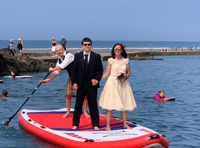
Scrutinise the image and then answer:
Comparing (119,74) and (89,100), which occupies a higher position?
(119,74)

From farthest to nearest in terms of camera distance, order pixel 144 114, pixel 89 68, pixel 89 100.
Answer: pixel 144 114, pixel 89 100, pixel 89 68

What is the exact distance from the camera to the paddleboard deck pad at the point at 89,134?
8688 millimetres

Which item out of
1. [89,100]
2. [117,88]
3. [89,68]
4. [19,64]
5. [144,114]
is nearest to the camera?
[117,88]

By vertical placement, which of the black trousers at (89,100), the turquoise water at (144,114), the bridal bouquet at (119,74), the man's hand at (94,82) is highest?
the bridal bouquet at (119,74)

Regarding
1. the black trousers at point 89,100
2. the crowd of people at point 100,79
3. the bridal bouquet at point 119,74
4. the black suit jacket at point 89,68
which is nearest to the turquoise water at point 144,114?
the black trousers at point 89,100

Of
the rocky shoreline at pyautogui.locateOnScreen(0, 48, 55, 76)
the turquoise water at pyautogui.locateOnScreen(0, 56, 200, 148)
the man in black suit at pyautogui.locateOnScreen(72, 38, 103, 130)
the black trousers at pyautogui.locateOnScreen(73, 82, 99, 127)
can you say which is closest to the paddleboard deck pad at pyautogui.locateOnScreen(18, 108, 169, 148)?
the black trousers at pyautogui.locateOnScreen(73, 82, 99, 127)

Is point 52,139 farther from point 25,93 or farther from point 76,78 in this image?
point 25,93

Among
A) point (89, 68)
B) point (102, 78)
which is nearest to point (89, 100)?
point (102, 78)

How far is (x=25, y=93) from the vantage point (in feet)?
79.9

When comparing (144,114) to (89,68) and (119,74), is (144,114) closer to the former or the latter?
(89,68)

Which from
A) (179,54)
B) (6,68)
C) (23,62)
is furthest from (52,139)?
(179,54)

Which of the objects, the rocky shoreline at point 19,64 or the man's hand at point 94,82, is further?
the rocky shoreline at point 19,64

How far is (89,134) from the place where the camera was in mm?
9344

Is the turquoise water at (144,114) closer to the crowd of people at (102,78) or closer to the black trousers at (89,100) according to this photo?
the black trousers at (89,100)
